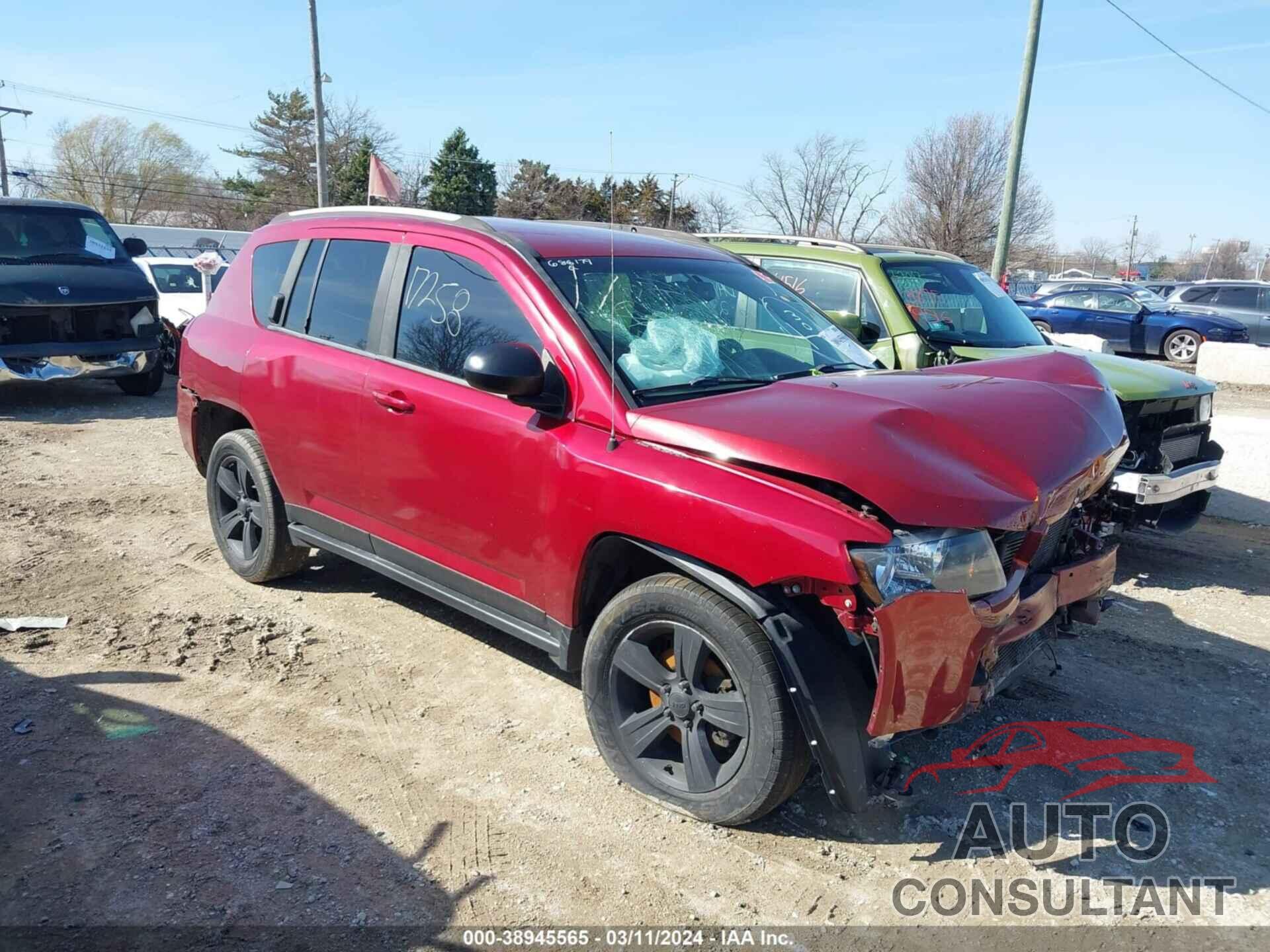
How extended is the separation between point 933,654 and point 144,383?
1102 centimetres

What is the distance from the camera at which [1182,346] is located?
64.1 feet

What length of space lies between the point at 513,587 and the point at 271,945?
4.82ft

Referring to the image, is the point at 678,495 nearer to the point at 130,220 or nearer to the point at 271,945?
the point at 271,945

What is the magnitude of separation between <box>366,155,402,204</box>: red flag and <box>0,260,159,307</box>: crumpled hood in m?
4.91

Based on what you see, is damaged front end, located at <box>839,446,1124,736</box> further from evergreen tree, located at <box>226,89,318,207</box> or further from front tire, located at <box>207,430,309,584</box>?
evergreen tree, located at <box>226,89,318,207</box>

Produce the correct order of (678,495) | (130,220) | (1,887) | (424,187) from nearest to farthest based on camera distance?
(1,887), (678,495), (424,187), (130,220)

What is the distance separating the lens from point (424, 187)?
137 feet

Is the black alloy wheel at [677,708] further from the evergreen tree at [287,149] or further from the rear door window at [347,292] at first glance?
the evergreen tree at [287,149]

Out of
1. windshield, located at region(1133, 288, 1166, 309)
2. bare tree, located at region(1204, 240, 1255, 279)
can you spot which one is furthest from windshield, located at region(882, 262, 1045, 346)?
bare tree, located at region(1204, 240, 1255, 279)

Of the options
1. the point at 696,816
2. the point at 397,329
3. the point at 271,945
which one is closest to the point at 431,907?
the point at 271,945

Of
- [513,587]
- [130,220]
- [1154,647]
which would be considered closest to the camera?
[513,587]

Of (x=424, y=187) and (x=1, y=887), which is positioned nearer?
(x=1, y=887)

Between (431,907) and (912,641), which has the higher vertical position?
(912,641)

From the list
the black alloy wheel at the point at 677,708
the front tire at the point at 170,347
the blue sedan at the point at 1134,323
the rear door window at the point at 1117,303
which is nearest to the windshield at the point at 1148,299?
the blue sedan at the point at 1134,323
